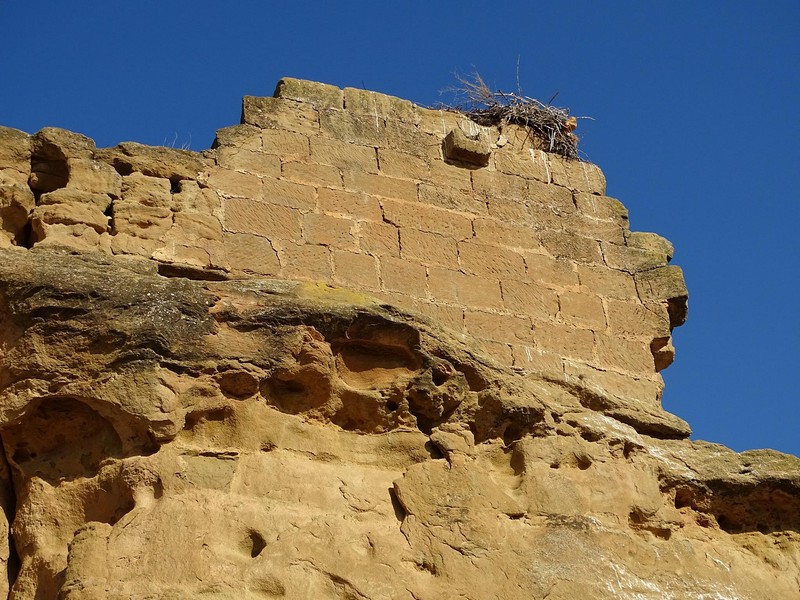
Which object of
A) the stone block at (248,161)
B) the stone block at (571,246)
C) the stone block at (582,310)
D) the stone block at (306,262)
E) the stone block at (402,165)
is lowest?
the stone block at (306,262)

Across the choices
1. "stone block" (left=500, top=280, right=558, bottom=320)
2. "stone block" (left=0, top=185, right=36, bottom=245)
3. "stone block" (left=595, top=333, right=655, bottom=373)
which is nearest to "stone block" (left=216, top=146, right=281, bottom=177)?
"stone block" (left=0, top=185, right=36, bottom=245)

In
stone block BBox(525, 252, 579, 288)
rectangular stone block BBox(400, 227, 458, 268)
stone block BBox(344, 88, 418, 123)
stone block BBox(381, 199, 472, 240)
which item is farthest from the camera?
Answer: stone block BBox(344, 88, 418, 123)

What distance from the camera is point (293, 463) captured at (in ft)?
15.7

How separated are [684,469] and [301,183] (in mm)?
2126

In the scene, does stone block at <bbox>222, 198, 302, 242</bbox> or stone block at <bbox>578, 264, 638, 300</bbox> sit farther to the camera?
stone block at <bbox>578, 264, 638, 300</bbox>

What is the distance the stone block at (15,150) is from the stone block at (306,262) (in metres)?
1.13

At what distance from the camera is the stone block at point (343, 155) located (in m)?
6.33

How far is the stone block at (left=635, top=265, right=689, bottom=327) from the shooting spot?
21.7 feet

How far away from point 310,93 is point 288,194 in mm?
715

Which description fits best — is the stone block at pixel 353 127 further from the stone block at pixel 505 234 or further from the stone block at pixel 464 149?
the stone block at pixel 505 234

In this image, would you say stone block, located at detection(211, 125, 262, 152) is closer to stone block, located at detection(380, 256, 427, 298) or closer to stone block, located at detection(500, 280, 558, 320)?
stone block, located at detection(380, 256, 427, 298)

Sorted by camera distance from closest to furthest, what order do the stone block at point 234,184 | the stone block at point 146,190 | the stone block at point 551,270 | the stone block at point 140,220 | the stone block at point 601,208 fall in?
the stone block at point 140,220, the stone block at point 146,190, the stone block at point 234,184, the stone block at point 551,270, the stone block at point 601,208

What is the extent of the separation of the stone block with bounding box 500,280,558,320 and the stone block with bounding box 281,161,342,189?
0.92 meters

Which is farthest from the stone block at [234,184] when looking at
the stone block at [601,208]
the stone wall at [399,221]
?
the stone block at [601,208]
